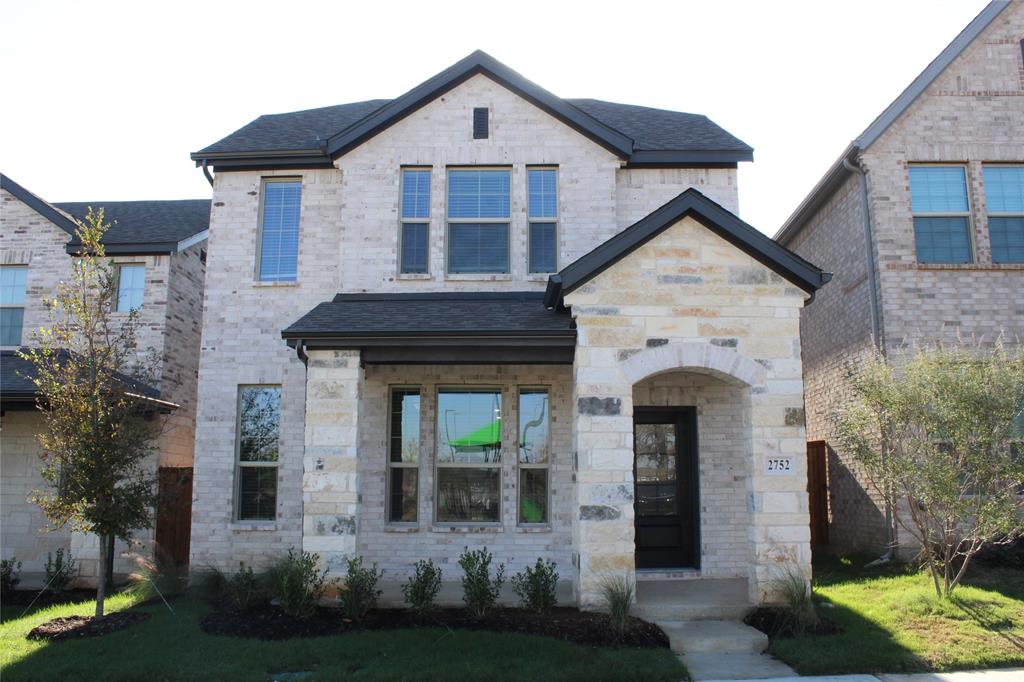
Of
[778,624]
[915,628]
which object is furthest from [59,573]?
[915,628]

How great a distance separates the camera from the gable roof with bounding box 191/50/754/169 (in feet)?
39.8

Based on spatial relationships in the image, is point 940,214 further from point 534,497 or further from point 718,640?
point 718,640

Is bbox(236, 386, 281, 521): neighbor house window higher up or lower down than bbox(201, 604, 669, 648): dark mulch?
higher up

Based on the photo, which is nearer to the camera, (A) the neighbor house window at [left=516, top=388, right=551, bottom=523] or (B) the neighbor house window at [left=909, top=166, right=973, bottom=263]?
(A) the neighbor house window at [left=516, top=388, right=551, bottom=523]

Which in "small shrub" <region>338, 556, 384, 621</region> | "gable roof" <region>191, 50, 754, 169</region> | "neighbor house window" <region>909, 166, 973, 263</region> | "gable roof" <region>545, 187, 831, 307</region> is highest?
"gable roof" <region>191, 50, 754, 169</region>

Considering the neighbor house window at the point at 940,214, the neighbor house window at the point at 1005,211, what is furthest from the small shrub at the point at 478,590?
the neighbor house window at the point at 1005,211

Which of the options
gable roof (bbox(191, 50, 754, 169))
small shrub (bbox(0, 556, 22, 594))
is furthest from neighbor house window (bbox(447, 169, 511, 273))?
small shrub (bbox(0, 556, 22, 594))

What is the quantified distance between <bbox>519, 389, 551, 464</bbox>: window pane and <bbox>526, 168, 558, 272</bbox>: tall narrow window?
202cm

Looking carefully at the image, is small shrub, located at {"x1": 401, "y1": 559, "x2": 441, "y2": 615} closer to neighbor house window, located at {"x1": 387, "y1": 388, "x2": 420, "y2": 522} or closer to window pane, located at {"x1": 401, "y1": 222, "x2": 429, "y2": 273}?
neighbor house window, located at {"x1": 387, "y1": 388, "x2": 420, "y2": 522}

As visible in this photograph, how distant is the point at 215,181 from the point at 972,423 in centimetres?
1147

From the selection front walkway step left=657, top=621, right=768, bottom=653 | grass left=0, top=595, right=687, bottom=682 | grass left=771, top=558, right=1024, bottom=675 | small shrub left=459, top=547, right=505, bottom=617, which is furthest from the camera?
small shrub left=459, top=547, right=505, bottom=617

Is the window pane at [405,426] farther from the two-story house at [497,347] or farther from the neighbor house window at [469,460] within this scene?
the neighbor house window at [469,460]

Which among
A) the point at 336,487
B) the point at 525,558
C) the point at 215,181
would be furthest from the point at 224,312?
the point at 525,558

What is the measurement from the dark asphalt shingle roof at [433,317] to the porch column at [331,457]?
41 centimetres
